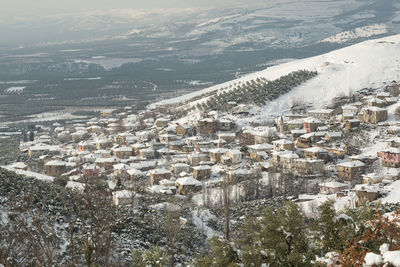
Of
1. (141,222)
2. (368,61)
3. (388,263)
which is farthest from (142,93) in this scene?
(388,263)

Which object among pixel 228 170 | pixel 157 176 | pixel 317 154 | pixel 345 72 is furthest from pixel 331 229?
pixel 345 72

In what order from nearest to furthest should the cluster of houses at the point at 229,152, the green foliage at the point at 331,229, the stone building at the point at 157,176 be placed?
the green foliage at the point at 331,229
the cluster of houses at the point at 229,152
the stone building at the point at 157,176

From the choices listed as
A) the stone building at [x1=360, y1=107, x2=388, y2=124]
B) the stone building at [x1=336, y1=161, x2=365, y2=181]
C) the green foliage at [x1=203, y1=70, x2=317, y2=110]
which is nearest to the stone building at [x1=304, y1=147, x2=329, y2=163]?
the stone building at [x1=336, y1=161, x2=365, y2=181]

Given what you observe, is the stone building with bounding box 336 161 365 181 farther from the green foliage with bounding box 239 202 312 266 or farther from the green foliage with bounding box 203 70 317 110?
the green foliage with bounding box 239 202 312 266

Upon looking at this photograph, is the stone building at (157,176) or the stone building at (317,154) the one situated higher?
the stone building at (317,154)

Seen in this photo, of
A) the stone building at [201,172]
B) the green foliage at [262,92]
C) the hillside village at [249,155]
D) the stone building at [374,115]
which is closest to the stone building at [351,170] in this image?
the hillside village at [249,155]

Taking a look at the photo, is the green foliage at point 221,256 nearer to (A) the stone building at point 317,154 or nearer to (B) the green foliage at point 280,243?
(B) the green foliage at point 280,243

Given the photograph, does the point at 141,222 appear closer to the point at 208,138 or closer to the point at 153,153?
the point at 153,153

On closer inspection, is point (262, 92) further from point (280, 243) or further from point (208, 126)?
point (280, 243)
